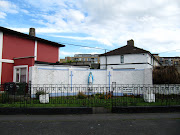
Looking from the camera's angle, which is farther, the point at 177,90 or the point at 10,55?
the point at 10,55

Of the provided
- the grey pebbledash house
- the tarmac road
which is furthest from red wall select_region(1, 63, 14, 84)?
the grey pebbledash house

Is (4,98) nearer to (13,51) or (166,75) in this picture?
(13,51)

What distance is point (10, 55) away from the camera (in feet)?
53.7

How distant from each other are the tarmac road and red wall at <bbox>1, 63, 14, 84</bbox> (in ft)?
30.0

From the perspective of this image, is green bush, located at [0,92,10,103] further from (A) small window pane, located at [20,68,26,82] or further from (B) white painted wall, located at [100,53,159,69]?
(B) white painted wall, located at [100,53,159,69]

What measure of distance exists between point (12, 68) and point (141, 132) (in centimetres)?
1438

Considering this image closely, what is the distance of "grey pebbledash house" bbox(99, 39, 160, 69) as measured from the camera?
32344 millimetres

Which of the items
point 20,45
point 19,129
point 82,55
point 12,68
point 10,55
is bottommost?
point 19,129

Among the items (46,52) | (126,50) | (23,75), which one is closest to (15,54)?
(23,75)

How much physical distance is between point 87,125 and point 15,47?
45.7 ft

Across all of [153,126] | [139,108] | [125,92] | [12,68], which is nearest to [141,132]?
[153,126]

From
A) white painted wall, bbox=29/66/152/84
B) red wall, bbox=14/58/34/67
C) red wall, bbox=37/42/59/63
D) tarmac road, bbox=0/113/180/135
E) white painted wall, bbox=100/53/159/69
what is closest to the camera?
tarmac road, bbox=0/113/180/135

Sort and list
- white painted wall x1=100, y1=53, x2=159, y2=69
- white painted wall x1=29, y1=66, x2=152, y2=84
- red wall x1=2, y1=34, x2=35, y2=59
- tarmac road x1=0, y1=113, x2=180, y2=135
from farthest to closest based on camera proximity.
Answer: white painted wall x1=100, y1=53, x2=159, y2=69, red wall x1=2, y1=34, x2=35, y2=59, white painted wall x1=29, y1=66, x2=152, y2=84, tarmac road x1=0, y1=113, x2=180, y2=135

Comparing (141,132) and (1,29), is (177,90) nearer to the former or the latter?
(141,132)
